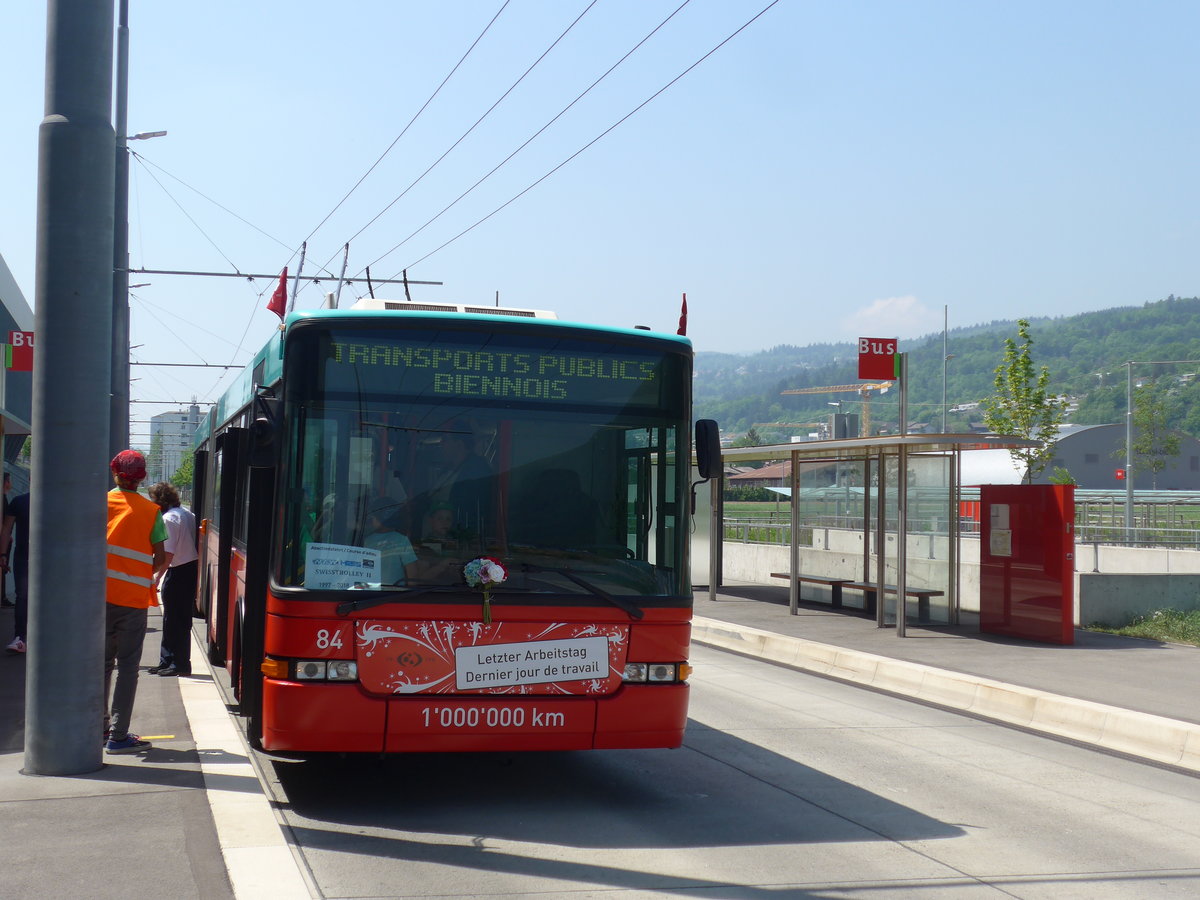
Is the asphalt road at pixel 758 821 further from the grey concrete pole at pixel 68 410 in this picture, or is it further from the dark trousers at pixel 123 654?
the grey concrete pole at pixel 68 410

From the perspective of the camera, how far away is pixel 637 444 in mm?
7480

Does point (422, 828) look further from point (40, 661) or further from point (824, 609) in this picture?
point (824, 609)

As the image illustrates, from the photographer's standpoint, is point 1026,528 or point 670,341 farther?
point 1026,528

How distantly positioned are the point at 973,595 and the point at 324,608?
15.7 metres

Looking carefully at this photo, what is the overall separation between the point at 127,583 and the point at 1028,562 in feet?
38.5

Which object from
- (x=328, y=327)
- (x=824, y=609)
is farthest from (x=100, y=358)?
(x=824, y=609)

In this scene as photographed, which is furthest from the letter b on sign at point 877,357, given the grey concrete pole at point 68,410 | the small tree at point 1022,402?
the grey concrete pole at point 68,410

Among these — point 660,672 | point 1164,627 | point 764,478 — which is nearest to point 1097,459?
point 764,478

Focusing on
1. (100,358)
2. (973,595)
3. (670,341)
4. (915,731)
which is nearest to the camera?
(100,358)

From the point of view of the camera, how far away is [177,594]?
11656mm

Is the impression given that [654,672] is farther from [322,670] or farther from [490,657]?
[322,670]

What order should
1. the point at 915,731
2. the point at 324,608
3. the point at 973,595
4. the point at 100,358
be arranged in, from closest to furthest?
the point at 324,608 → the point at 100,358 → the point at 915,731 → the point at 973,595

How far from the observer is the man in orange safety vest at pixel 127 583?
772 centimetres

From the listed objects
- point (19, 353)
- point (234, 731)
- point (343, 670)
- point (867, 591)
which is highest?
point (19, 353)
